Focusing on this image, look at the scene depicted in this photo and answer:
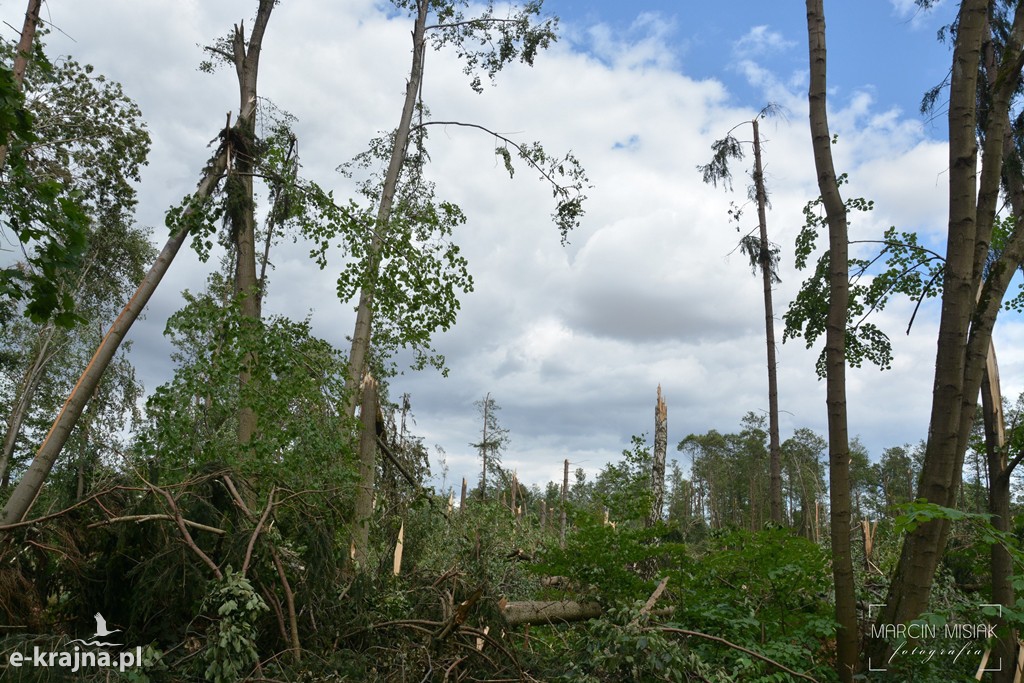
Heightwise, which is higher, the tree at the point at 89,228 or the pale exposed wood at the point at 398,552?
the tree at the point at 89,228

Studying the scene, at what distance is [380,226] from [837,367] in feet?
17.6

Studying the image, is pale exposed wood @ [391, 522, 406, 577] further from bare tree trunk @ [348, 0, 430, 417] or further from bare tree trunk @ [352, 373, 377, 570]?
bare tree trunk @ [348, 0, 430, 417]

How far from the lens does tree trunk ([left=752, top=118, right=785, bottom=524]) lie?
53.3ft

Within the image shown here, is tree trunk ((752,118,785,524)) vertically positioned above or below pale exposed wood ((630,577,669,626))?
above

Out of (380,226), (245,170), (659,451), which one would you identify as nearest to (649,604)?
(380,226)

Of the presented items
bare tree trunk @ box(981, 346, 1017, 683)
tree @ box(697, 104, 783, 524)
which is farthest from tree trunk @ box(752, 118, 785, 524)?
bare tree trunk @ box(981, 346, 1017, 683)

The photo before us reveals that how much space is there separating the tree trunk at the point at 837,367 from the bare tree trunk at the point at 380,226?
15.8ft

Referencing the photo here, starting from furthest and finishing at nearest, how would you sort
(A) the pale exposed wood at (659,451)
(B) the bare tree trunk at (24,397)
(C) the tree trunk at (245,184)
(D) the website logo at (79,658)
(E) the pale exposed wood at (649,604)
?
1. (B) the bare tree trunk at (24,397)
2. (A) the pale exposed wood at (659,451)
3. (C) the tree trunk at (245,184)
4. (E) the pale exposed wood at (649,604)
5. (D) the website logo at (79,658)

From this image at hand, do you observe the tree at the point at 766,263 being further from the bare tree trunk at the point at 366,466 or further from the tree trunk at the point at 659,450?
the bare tree trunk at the point at 366,466

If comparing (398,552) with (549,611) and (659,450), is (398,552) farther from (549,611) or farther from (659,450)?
(659,450)

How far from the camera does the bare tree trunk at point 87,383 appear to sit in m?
5.70

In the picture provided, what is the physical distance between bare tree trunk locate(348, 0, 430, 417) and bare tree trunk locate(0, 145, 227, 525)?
6.56 feet

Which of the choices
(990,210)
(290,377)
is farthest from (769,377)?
(290,377)

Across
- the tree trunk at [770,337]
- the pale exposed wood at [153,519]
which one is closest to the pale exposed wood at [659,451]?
the tree trunk at [770,337]
